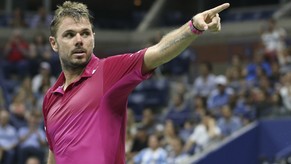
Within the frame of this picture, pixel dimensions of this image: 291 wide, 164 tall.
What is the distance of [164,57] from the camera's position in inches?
148

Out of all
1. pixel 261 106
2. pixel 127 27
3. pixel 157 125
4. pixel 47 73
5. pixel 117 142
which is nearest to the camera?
pixel 117 142

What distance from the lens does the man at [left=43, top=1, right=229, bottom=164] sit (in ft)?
13.0

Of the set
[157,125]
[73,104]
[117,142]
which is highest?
[73,104]

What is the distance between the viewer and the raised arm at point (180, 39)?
11.8 ft

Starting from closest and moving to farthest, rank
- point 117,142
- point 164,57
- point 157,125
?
1. point 164,57
2. point 117,142
3. point 157,125

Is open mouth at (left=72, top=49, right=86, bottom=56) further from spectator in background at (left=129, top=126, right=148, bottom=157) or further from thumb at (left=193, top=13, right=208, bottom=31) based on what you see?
spectator in background at (left=129, top=126, right=148, bottom=157)

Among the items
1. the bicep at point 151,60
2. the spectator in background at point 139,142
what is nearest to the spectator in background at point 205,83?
the spectator in background at point 139,142

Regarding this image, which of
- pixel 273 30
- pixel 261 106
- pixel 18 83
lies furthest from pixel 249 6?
pixel 261 106

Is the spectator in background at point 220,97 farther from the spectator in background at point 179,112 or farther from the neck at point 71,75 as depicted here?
the neck at point 71,75

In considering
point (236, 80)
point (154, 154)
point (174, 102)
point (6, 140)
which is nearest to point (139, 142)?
point (154, 154)

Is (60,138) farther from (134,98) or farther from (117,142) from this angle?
(134,98)

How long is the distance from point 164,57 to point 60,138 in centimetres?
79

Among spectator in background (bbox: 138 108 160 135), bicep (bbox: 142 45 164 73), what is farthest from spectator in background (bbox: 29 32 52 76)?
bicep (bbox: 142 45 164 73)

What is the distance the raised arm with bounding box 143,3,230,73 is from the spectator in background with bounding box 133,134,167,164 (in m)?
7.75
